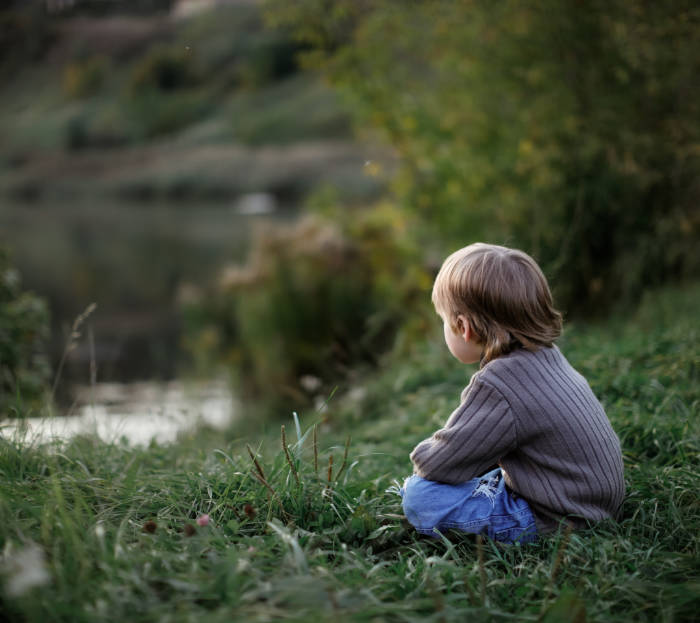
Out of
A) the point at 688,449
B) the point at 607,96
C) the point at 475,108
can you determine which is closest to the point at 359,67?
the point at 475,108

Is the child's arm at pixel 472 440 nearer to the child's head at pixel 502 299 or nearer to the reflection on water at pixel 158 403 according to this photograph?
the child's head at pixel 502 299

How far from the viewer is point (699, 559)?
6.03ft

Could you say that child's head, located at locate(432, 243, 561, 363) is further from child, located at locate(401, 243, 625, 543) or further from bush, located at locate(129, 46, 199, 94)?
bush, located at locate(129, 46, 199, 94)

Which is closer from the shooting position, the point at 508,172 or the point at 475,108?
the point at 508,172

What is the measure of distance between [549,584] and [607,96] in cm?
512

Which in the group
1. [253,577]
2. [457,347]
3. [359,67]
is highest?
[359,67]

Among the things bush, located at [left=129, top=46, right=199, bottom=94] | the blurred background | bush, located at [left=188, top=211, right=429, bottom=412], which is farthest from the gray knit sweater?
bush, located at [left=129, top=46, right=199, bottom=94]

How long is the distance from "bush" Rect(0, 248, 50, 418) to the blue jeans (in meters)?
3.16

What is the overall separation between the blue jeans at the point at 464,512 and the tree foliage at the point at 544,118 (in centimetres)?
245

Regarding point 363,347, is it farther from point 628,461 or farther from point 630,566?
point 630,566

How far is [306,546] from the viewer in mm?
1784

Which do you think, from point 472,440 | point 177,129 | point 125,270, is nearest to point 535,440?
point 472,440

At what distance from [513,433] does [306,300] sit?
214 inches

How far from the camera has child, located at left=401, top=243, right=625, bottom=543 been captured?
1939 millimetres
